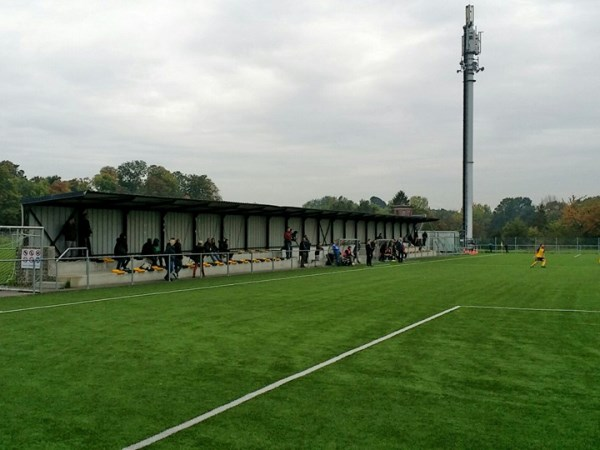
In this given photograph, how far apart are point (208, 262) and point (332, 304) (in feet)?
44.3

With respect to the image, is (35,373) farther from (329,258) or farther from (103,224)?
(329,258)

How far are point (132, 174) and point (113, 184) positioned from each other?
23504 mm

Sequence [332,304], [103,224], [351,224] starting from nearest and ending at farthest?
[332,304]
[103,224]
[351,224]

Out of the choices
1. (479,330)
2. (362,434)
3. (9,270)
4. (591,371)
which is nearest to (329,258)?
(9,270)

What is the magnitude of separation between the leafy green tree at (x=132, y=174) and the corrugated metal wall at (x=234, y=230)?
8663 cm

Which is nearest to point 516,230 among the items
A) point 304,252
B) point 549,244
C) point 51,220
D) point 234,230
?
point 549,244

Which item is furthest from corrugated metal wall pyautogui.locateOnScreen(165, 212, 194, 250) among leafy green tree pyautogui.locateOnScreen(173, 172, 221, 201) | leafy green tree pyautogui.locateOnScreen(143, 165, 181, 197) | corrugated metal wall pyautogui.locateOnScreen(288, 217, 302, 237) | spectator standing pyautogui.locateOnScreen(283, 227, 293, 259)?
leafy green tree pyautogui.locateOnScreen(173, 172, 221, 201)

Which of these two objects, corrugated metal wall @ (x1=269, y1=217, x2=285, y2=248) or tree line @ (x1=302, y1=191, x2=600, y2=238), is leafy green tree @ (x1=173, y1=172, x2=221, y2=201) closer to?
tree line @ (x1=302, y1=191, x2=600, y2=238)

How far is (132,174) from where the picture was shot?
122000 millimetres

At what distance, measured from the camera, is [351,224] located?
48500 mm

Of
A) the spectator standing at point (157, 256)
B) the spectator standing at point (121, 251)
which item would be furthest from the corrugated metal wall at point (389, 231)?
the spectator standing at point (121, 251)

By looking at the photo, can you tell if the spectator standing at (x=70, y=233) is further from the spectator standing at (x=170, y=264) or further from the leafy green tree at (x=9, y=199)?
the leafy green tree at (x=9, y=199)

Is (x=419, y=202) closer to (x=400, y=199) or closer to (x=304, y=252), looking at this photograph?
(x=400, y=199)

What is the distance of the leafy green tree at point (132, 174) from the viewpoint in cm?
11944
